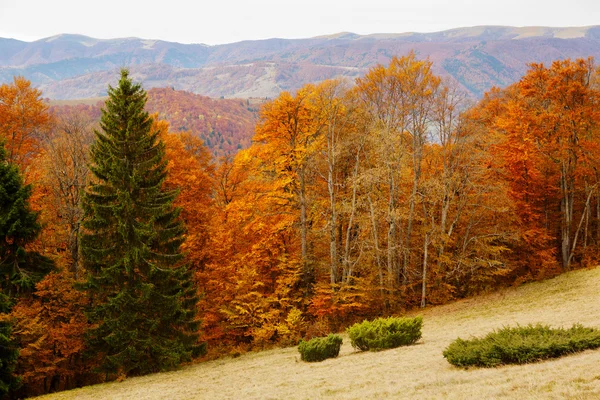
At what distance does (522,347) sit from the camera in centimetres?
1216

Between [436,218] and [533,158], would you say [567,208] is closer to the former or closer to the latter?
[533,158]

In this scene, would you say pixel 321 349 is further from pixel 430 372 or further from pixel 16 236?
pixel 16 236

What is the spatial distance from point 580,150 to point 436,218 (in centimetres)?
1057

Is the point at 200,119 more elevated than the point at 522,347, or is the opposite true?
the point at 200,119

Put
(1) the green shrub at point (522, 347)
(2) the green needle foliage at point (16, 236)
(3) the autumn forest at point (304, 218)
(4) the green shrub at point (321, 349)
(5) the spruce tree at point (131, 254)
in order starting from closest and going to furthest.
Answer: (1) the green shrub at point (522, 347)
(4) the green shrub at point (321, 349)
(2) the green needle foliage at point (16, 236)
(5) the spruce tree at point (131, 254)
(3) the autumn forest at point (304, 218)

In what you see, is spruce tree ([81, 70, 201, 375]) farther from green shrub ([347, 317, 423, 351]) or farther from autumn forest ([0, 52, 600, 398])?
green shrub ([347, 317, 423, 351])

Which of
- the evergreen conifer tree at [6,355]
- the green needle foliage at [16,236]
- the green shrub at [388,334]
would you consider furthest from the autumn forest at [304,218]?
the green shrub at [388,334]

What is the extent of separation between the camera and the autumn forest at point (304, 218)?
2478cm

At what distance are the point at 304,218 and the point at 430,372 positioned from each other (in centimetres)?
1769

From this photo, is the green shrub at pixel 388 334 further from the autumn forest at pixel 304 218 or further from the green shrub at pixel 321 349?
the autumn forest at pixel 304 218

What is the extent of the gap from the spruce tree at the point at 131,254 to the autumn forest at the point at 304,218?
0.12m

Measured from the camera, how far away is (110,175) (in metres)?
24.5

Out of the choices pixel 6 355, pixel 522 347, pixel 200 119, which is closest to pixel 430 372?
pixel 522 347

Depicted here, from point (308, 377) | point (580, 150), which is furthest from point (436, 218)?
point (308, 377)
